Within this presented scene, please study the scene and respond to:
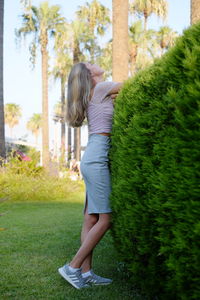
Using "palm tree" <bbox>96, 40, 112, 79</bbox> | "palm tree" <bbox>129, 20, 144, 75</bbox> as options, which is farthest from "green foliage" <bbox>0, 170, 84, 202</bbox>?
"palm tree" <bbox>96, 40, 112, 79</bbox>

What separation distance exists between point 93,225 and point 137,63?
77.8ft

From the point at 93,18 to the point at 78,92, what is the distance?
26227 mm

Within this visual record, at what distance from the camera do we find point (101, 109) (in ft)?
12.5

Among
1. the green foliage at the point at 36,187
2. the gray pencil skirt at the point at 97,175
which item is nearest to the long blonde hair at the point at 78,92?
the gray pencil skirt at the point at 97,175

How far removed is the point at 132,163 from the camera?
3.03 meters

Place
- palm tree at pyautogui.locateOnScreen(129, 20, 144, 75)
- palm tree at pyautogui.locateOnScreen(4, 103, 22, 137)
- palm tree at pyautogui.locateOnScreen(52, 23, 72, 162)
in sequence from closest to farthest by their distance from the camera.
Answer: palm tree at pyautogui.locateOnScreen(129, 20, 144, 75) < palm tree at pyautogui.locateOnScreen(52, 23, 72, 162) < palm tree at pyautogui.locateOnScreen(4, 103, 22, 137)

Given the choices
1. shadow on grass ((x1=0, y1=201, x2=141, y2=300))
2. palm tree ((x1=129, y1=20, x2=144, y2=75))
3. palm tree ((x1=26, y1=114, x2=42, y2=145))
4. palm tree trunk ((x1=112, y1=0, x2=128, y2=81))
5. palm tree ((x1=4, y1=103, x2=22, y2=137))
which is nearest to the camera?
shadow on grass ((x1=0, y1=201, x2=141, y2=300))

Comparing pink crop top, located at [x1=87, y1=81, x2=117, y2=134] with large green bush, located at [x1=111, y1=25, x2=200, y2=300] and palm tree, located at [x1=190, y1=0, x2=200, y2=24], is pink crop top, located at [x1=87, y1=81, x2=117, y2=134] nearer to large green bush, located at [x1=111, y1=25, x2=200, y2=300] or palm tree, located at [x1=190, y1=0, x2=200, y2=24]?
large green bush, located at [x1=111, y1=25, x2=200, y2=300]

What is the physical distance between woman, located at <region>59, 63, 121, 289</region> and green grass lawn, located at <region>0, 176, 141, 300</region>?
0.63 ft

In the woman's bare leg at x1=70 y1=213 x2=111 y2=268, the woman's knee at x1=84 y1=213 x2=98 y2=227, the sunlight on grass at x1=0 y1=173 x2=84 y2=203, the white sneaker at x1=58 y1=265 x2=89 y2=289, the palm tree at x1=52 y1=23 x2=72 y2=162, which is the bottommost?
the sunlight on grass at x1=0 y1=173 x2=84 y2=203

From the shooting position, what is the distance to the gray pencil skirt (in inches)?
143

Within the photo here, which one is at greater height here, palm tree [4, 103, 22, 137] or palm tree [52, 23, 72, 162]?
palm tree [52, 23, 72, 162]

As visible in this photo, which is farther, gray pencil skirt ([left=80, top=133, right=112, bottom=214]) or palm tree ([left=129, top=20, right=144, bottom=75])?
palm tree ([left=129, top=20, right=144, bottom=75])

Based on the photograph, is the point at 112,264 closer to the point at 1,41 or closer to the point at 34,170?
the point at 34,170
